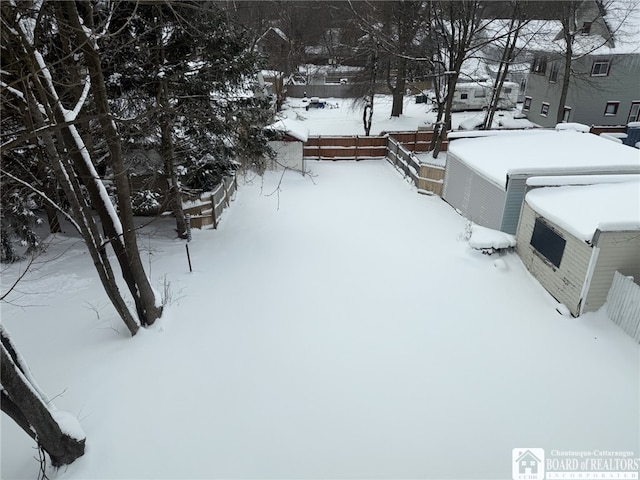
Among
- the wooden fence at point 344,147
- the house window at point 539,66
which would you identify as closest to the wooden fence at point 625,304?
the wooden fence at point 344,147

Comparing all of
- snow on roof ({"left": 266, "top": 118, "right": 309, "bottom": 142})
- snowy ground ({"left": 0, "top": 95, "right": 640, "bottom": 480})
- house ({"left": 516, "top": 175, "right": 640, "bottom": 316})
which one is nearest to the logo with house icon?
snowy ground ({"left": 0, "top": 95, "right": 640, "bottom": 480})

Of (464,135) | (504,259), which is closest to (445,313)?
(504,259)

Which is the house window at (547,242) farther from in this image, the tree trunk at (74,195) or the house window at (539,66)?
the house window at (539,66)

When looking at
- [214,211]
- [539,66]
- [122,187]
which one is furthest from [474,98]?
[122,187]

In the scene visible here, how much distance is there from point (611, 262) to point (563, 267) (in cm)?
87

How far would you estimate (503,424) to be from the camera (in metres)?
5.65

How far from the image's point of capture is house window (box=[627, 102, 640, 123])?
24.3 m

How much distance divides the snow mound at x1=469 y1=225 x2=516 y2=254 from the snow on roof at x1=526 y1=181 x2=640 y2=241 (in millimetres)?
1125

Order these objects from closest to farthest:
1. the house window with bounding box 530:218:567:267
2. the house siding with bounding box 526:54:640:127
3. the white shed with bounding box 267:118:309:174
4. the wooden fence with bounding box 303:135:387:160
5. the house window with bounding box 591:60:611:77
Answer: the house window with bounding box 530:218:567:267
the white shed with bounding box 267:118:309:174
the wooden fence with bounding box 303:135:387:160
the house siding with bounding box 526:54:640:127
the house window with bounding box 591:60:611:77

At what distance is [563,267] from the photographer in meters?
8.26

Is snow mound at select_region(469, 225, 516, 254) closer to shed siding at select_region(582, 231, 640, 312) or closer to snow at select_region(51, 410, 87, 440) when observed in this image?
shed siding at select_region(582, 231, 640, 312)

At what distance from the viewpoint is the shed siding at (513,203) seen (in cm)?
1037

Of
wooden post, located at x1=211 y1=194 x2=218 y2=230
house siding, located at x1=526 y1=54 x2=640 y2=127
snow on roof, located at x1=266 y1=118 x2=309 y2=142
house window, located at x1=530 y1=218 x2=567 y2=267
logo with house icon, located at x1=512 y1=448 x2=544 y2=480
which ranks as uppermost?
house siding, located at x1=526 y1=54 x2=640 y2=127

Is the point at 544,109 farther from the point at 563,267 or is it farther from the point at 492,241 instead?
the point at 563,267
